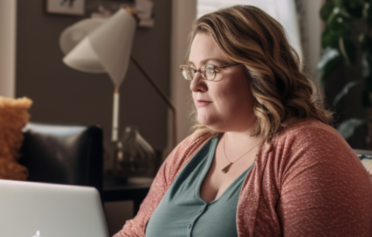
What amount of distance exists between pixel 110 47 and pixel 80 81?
0.71 meters

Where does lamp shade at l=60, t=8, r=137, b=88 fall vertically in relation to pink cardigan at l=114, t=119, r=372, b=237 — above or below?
above

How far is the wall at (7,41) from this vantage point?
8.22ft

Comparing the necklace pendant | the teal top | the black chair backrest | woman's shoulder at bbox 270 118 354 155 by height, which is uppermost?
woman's shoulder at bbox 270 118 354 155

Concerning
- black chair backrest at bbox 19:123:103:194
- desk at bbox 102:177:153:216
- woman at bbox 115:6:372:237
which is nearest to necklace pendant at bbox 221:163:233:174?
woman at bbox 115:6:372:237

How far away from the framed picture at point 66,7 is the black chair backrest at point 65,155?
0.94 meters

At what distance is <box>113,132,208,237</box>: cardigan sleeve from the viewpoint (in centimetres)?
132

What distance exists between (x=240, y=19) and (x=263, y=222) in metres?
0.47

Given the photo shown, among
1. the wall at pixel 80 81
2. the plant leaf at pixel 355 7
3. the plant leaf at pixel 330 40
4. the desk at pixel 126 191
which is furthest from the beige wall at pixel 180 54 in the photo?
the plant leaf at pixel 355 7

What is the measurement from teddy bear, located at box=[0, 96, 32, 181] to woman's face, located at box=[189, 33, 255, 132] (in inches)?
37.4

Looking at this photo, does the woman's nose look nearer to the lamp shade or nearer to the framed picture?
the lamp shade

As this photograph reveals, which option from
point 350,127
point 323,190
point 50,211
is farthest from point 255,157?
point 350,127

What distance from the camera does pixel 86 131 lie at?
1782 mm

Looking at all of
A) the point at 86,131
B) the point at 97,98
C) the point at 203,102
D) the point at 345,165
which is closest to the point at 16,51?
the point at 97,98

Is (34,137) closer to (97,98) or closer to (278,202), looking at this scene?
(97,98)
